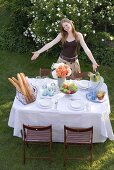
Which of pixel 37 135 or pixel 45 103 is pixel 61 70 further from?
pixel 37 135

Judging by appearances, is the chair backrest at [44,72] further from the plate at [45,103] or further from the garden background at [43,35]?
the garden background at [43,35]

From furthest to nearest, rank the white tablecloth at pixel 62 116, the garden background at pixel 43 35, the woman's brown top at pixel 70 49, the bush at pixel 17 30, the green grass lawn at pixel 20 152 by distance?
the bush at pixel 17 30 < the garden background at pixel 43 35 < the woman's brown top at pixel 70 49 < the green grass lawn at pixel 20 152 < the white tablecloth at pixel 62 116

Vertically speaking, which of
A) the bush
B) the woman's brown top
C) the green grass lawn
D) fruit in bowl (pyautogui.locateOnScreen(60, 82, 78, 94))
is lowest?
the green grass lawn

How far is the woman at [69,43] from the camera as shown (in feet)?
27.8

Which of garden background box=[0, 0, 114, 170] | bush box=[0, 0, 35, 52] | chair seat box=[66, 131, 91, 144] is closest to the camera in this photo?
chair seat box=[66, 131, 91, 144]

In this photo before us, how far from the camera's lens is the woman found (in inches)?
333

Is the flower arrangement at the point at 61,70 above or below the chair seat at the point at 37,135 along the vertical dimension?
above

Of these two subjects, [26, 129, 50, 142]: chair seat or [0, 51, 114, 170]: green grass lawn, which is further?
[0, 51, 114, 170]: green grass lawn

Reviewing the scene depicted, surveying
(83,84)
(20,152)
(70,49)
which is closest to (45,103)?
(83,84)

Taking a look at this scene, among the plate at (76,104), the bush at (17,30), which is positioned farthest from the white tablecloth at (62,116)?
the bush at (17,30)

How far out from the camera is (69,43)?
8703 mm

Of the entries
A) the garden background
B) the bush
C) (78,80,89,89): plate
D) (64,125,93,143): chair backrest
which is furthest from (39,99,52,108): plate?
the bush

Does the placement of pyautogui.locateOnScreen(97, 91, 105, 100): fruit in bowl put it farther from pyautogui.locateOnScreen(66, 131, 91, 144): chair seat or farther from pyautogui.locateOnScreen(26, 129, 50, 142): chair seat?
pyautogui.locateOnScreen(26, 129, 50, 142): chair seat

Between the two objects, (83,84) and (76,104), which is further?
(83,84)
